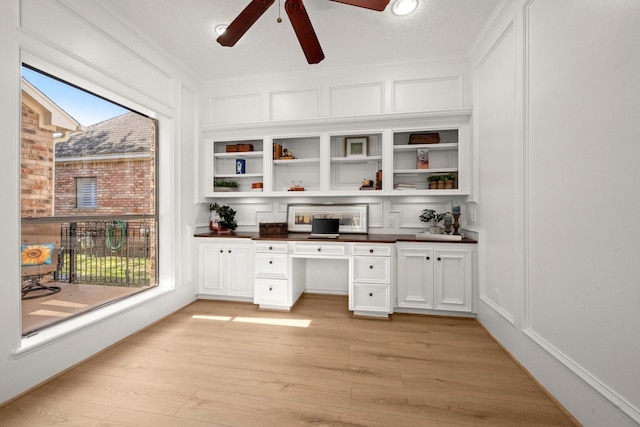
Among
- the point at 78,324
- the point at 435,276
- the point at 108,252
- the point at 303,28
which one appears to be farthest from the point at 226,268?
the point at 303,28

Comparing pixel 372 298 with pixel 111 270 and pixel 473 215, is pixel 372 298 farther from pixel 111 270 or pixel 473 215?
pixel 111 270

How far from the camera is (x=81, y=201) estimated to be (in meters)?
2.33

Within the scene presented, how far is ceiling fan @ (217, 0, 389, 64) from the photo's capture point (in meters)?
1.78

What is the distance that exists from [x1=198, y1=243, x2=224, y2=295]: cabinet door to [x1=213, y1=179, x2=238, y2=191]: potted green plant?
31.1 inches

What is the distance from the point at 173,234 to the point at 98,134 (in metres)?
1.24

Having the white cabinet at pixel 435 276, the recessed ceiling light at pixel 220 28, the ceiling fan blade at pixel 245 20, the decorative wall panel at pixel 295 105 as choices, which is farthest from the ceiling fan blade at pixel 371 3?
the white cabinet at pixel 435 276

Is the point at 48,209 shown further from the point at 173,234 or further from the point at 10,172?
the point at 173,234

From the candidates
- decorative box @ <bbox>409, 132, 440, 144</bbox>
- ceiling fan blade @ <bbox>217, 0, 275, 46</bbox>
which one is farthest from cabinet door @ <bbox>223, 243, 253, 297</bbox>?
decorative box @ <bbox>409, 132, 440, 144</bbox>

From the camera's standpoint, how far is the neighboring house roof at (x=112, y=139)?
7.47 ft

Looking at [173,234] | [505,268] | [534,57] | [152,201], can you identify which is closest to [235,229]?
[173,234]

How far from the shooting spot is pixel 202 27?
8.50 ft

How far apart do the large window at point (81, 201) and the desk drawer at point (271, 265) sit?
1228mm

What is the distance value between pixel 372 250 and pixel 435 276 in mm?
771

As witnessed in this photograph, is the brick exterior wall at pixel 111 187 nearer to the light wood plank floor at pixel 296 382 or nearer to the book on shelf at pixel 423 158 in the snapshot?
the light wood plank floor at pixel 296 382
